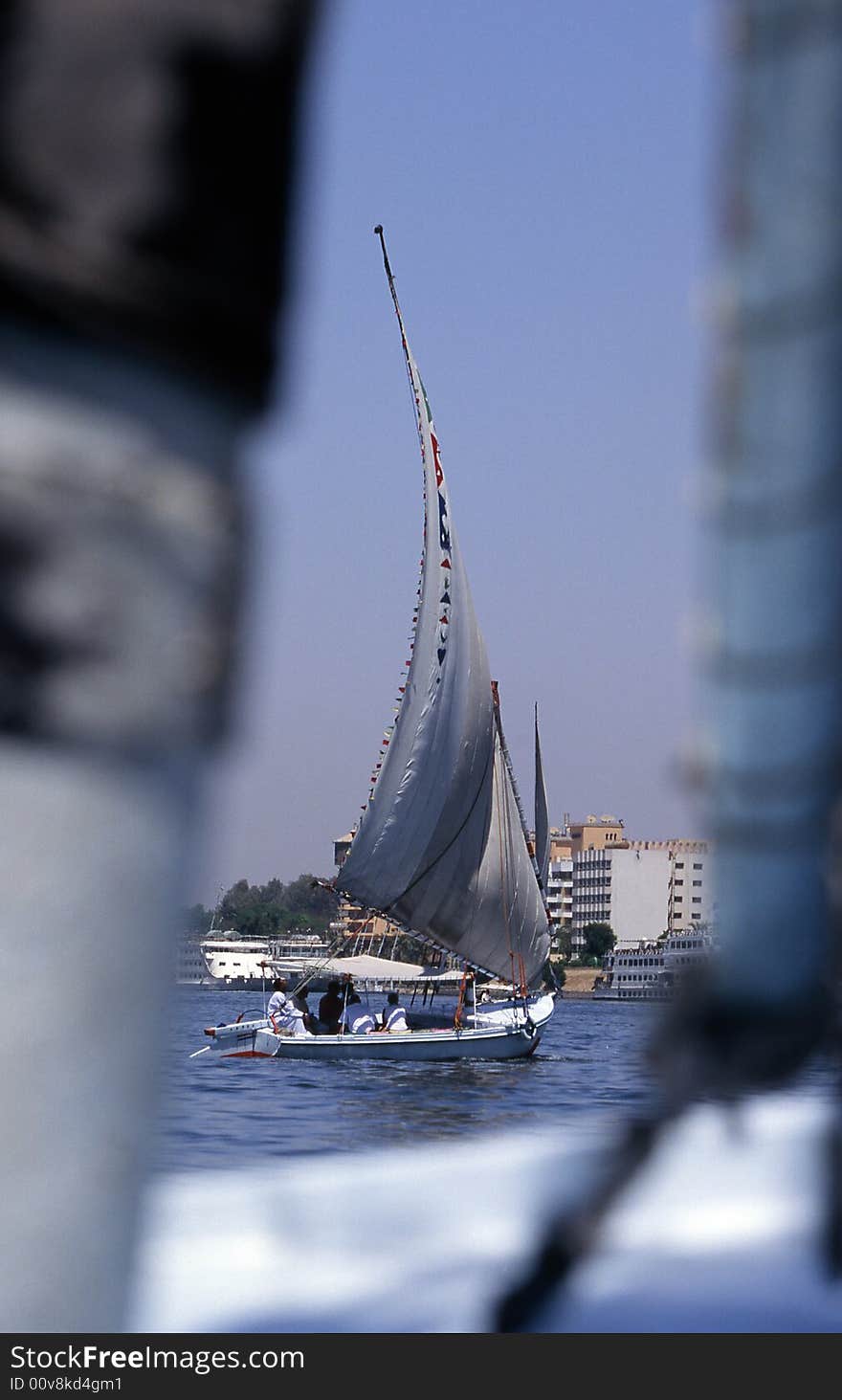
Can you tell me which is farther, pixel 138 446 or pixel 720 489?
pixel 720 489

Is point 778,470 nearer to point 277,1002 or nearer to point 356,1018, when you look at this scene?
point 356,1018

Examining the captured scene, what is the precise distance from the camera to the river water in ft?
43.2

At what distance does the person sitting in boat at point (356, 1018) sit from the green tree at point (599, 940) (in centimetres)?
7463

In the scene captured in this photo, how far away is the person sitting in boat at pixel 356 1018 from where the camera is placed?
27109mm

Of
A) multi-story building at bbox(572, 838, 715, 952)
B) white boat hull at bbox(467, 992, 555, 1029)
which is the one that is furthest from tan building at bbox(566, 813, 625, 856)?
white boat hull at bbox(467, 992, 555, 1029)

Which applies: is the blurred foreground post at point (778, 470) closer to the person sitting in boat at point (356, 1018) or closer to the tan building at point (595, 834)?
the person sitting in boat at point (356, 1018)

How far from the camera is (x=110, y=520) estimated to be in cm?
45

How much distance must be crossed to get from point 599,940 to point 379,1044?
79.0 m

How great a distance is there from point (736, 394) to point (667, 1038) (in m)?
0.28

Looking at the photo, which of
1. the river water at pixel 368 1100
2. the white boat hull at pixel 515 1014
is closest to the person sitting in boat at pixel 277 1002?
the river water at pixel 368 1100

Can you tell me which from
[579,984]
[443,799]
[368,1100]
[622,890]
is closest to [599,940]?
[579,984]
